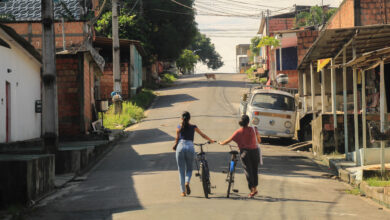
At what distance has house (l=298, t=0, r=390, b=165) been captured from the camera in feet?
50.2

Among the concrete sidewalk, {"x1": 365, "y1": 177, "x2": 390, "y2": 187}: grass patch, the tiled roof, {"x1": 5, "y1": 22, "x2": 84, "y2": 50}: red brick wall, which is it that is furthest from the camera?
the tiled roof

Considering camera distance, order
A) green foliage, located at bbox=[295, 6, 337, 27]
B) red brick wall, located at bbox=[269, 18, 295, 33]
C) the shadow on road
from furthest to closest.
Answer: red brick wall, located at bbox=[269, 18, 295, 33]
green foliage, located at bbox=[295, 6, 337, 27]
the shadow on road

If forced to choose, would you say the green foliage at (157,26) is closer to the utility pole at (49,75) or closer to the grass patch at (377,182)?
the utility pole at (49,75)

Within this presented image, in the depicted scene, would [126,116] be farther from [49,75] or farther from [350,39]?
[350,39]

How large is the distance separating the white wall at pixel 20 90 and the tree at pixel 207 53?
9906 centimetres

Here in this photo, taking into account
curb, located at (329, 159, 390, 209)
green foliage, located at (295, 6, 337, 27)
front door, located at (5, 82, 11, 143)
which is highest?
green foliage, located at (295, 6, 337, 27)

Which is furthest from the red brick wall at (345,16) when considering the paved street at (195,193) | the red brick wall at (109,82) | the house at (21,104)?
the red brick wall at (109,82)

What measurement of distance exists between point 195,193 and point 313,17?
51.0 m

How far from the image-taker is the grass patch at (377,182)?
12562 millimetres

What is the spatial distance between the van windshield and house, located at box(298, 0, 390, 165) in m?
0.88

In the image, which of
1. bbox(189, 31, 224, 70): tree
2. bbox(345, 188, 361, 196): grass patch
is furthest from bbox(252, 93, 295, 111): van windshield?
bbox(189, 31, 224, 70): tree

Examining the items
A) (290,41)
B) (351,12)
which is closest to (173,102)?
(290,41)

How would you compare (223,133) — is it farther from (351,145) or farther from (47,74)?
(47,74)

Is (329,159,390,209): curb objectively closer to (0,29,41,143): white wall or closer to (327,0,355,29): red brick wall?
(327,0,355,29): red brick wall
